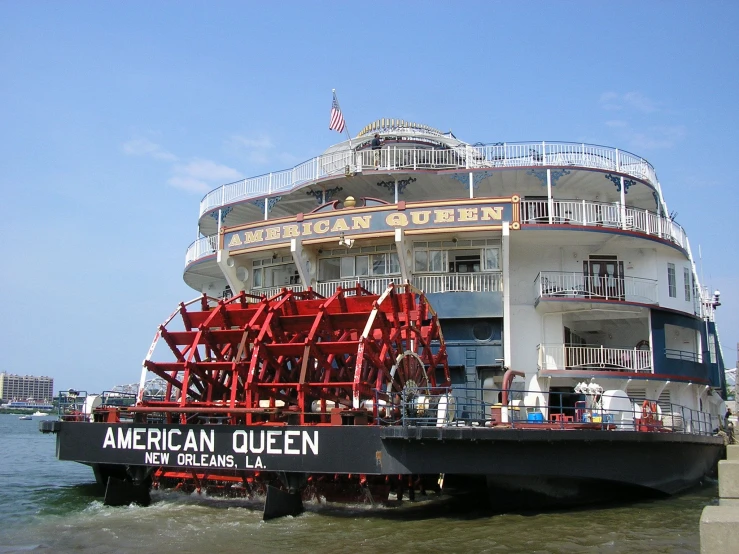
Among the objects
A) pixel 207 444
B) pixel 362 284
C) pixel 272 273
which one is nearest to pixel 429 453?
pixel 207 444

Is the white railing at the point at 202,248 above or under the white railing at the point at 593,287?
above

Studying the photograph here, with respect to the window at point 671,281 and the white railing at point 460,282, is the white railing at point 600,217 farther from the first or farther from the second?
the white railing at point 460,282

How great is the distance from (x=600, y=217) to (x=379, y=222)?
4.60 m

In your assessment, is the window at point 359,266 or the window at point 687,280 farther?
the window at point 687,280

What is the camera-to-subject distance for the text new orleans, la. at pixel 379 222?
14.5 m

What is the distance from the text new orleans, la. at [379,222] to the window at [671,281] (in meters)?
4.30

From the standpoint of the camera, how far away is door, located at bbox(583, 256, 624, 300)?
15539mm

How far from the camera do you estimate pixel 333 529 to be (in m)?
9.60

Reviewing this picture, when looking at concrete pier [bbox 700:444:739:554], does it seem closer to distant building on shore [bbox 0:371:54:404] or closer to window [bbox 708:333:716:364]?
window [bbox 708:333:716:364]

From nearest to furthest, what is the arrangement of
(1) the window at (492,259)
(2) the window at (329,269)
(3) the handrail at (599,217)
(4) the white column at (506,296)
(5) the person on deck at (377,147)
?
(4) the white column at (506,296) < (3) the handrail at (599,217) < (1) the window at (492,259) < (2) the window at (329,269) < (5) the person on deck at (377,147)

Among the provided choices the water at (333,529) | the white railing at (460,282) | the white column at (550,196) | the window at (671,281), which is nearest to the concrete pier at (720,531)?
the water at (333,529)

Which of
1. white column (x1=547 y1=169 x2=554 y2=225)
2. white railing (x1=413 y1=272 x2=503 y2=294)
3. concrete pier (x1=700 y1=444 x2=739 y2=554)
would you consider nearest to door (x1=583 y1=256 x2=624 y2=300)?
white column (x1=547 y1=169 x2=554 y2=225)

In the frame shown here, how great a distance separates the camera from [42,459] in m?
23.6

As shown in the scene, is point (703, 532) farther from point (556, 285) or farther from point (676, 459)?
point (556, 285)
